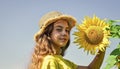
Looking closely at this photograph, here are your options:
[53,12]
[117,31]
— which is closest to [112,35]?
[117,31]

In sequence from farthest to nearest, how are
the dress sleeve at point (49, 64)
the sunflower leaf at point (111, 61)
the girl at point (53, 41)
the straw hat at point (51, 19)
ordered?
the straw hat at point (51, 19), the girl at point (53, 41), the dress sleeve at point (49, 64), the sunflower leaf at point (111, 61)

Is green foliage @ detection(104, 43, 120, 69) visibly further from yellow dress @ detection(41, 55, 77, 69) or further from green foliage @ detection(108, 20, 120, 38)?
yellow dress @ detection(41, 55, 77, 69)

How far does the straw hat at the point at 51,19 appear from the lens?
8.98ft

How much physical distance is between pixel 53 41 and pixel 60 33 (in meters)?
0.12

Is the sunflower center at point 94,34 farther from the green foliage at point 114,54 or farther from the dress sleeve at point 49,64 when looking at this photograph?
the dress sleeve at point 49,64

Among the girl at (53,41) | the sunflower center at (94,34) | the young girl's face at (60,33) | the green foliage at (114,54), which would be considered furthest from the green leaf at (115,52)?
the young girl's face at (60,33)

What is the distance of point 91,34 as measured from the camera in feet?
8.54

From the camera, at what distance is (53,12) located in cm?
285

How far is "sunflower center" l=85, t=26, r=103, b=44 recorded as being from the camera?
99.5 inches

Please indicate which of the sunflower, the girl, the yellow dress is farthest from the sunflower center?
the yellow dress

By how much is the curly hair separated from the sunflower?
301mm

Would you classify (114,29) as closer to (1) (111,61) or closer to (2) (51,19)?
(1) (111,61)

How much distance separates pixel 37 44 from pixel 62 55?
1.28ft

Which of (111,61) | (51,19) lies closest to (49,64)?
(51,19)
